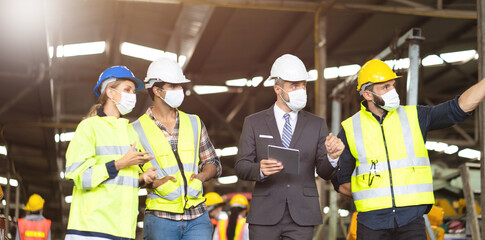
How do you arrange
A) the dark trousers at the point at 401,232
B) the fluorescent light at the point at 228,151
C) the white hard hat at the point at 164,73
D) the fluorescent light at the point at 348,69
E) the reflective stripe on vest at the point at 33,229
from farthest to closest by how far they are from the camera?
the fluorescent light at the point at 228,151 < the fluorescent light at the point at 348,69 < the reflective stripe on vest at the point at 33,229 < the white hard hat at the point at 164,73 < the dark trousers at the point at 401,232

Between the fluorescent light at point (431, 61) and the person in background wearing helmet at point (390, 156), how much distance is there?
13.0 m

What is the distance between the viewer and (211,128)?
72.0ft

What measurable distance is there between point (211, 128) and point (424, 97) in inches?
295

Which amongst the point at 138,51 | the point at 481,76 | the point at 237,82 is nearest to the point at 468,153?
the point at 237,82

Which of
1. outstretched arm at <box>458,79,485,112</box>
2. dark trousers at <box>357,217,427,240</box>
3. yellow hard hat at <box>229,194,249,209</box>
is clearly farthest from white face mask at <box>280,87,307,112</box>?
yellow hard hat at <box>229,194,249,209</box>

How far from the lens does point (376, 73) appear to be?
496 cm

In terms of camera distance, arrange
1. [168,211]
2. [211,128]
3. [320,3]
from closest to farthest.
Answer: [168,211] → [320,3] → [211,128]

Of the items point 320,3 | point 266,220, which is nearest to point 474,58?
point 320,3

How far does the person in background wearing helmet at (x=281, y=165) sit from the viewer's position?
15.1 ft

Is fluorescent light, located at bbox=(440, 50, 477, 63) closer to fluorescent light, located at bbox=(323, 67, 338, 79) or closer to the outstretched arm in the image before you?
fluorescent light, located at bbox=(323, 67, 338, 79)

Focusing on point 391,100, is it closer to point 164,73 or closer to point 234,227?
point 164,73

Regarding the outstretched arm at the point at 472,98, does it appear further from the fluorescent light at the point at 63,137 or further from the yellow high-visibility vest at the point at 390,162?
the fluorescent light at the point at 63,137

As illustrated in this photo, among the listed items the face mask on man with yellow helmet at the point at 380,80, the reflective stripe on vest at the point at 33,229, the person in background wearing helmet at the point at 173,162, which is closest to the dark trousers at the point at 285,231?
the person in background wearing helmet at the point at 173,162

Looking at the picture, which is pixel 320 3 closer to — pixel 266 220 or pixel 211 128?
pixel 266 220
